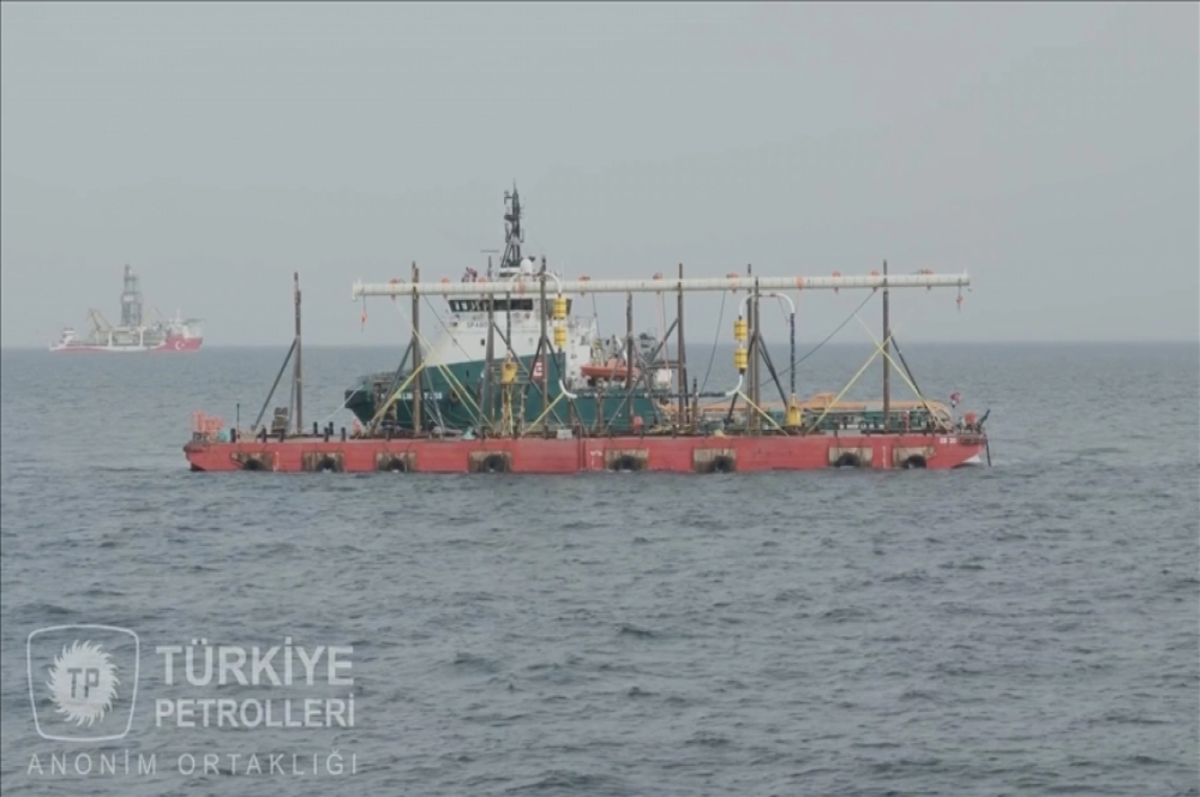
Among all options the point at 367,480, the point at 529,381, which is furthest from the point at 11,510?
the point at 529,381

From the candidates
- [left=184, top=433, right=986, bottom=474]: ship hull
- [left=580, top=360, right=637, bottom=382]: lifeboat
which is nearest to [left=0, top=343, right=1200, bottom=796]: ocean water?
[left=184, top=433, right=986, bottom=474]: ship hull

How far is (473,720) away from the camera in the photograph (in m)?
28.9

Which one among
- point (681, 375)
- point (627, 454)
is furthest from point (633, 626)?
→ point (681, 375)

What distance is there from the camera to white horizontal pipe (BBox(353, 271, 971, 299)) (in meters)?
61.8

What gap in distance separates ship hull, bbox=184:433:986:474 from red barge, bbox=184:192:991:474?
48 mm

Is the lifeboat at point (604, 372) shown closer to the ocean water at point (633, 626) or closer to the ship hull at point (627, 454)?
the ship hull at point (627, 454)

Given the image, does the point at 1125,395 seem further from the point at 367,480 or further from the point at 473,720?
the point at 473,720

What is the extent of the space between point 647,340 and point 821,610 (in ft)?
168

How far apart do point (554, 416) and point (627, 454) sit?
5.56m

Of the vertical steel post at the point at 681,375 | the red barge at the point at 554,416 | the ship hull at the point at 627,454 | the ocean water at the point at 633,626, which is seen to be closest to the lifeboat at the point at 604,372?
the red barge at the point at 554,416

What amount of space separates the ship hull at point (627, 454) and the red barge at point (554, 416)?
0.05 meters

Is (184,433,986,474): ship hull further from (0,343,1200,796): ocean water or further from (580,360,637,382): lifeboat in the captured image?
(580,360,637,382): lifeboat

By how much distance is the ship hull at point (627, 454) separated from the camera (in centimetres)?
5966

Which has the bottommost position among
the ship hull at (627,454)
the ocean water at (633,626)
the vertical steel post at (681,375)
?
the ocean water at (633,626)
